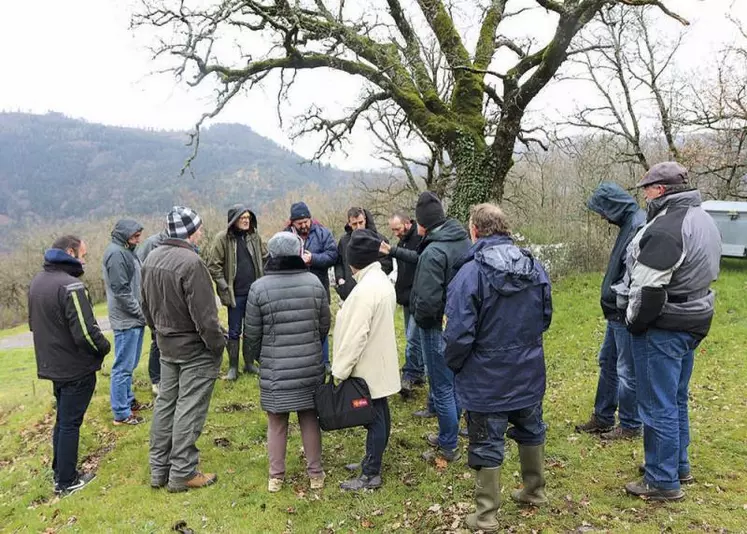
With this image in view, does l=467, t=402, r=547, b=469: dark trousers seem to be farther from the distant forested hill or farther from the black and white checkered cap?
the distant forested hill

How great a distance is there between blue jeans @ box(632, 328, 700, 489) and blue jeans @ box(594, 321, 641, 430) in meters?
0.80

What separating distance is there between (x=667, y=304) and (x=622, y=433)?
206 cm

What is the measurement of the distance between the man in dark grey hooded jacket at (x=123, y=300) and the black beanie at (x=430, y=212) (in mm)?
3631

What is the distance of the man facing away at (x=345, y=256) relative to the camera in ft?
20.9

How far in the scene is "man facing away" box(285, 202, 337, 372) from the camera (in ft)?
21.9

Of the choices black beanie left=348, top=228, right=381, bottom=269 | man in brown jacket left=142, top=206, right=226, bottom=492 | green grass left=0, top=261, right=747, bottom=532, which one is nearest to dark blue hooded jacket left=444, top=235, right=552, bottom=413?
black beanie left=348, top=228, right=381, bottom=269

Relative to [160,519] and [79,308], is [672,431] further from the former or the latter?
[79,308]

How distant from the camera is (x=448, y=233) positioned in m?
4.80

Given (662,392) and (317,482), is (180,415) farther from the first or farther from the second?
(662,392)

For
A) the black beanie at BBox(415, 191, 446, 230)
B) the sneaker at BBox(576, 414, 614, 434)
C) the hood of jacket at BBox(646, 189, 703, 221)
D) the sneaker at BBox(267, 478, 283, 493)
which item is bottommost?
the sneaker at BBox(267, 478, 283, 493)

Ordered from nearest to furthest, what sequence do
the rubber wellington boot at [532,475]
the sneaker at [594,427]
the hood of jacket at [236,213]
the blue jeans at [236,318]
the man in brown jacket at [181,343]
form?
Result: the rubber wellington boot at [532,475] → the man in brown jacket at [181,343] → the sneaker at [594,427] → the hood of jacket at [236,213] → the blue jeans at [236,318]

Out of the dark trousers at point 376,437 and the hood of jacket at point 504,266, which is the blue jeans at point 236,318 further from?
the hood of jacket at point 504,266

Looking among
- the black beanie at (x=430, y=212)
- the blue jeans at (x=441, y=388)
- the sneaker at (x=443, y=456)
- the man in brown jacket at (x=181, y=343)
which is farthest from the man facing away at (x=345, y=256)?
the sneaker at (x=443, y=456)

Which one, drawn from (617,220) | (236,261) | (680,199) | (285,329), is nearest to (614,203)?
(617,220)
